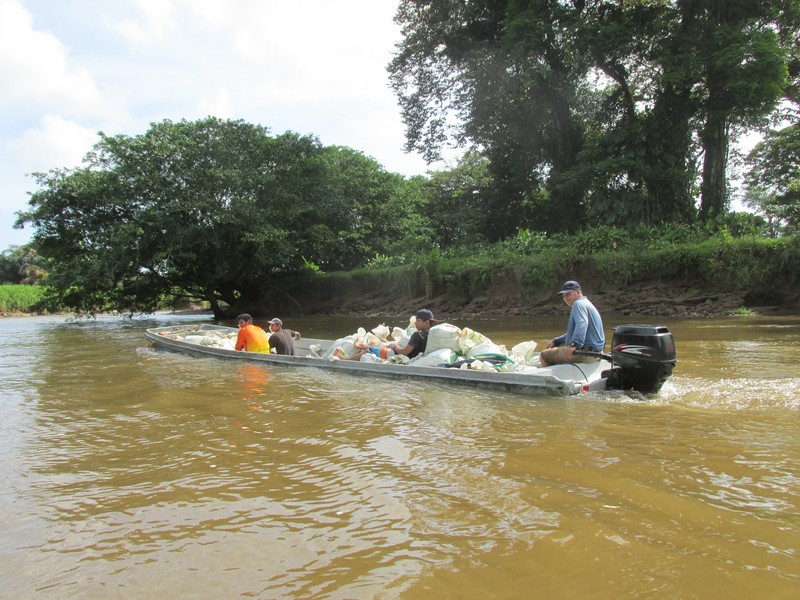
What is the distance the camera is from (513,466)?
400 cm

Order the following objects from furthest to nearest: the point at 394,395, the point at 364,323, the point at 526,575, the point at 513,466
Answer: the point at 364,323 → the point at 394,395 → the point at 513,466 → the point at 526,575

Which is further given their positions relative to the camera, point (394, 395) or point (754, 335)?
point (754, 335)

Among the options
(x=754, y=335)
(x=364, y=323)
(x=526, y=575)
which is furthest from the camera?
(x=364, y=323)

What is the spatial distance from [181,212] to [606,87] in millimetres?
20493

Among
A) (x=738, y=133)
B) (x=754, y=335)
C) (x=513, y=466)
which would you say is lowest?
(x=513, y=466)

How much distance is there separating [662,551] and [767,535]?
0.59 m

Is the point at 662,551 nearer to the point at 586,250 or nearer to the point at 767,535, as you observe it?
the point at 767,535

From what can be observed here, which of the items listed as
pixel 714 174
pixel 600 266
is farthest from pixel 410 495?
pixel 714 174

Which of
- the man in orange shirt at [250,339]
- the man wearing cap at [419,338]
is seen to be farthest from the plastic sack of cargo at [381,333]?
the man in orange shirt at [250,339]

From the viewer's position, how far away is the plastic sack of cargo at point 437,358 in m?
7.60

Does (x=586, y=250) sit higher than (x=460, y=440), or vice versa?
(x=586, y=250)

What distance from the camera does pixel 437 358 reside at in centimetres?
764

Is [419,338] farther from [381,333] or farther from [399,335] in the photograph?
[381,333]

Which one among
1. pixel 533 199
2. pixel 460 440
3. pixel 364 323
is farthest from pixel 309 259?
pixel 460 440
